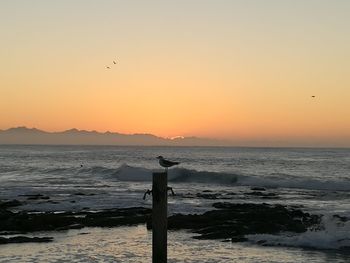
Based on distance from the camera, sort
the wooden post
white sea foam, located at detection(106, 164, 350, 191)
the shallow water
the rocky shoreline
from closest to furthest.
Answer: the wooden post < the shallow water < the rocky shoreline < white sea foam, located at detection(106, 164, 350, 191)

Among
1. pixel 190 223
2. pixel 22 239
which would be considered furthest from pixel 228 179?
pixel 22 239

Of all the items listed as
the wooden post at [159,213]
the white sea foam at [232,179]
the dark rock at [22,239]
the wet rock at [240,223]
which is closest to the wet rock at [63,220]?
the wet rock at [240,223]

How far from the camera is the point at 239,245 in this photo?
16.4 metres

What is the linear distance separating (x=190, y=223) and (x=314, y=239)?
5050 mm

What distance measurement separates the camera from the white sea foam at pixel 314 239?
53.8 ft

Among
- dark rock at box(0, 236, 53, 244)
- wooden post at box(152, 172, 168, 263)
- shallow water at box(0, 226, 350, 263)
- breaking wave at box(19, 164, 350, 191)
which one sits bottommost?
breaking wave at box(19, 164, 350, 191)

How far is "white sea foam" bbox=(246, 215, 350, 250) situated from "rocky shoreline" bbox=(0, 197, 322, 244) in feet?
2.57

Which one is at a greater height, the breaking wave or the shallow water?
the shallow water

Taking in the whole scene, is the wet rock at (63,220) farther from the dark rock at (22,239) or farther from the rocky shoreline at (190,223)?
the dark rock at (22,239)

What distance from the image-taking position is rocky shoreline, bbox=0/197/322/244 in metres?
18.1

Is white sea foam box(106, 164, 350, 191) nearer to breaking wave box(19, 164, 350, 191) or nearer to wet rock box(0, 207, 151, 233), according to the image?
breaking wave box(19, 164, 350, 191)

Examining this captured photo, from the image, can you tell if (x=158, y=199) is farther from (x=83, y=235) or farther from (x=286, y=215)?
(x=286, y=215)

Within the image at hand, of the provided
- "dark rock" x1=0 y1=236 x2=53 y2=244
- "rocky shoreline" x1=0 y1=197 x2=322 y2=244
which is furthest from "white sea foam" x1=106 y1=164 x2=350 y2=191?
"dark rock" x1=0 y1=236 x2=53 y2=244

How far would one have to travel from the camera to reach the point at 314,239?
16734 mm
